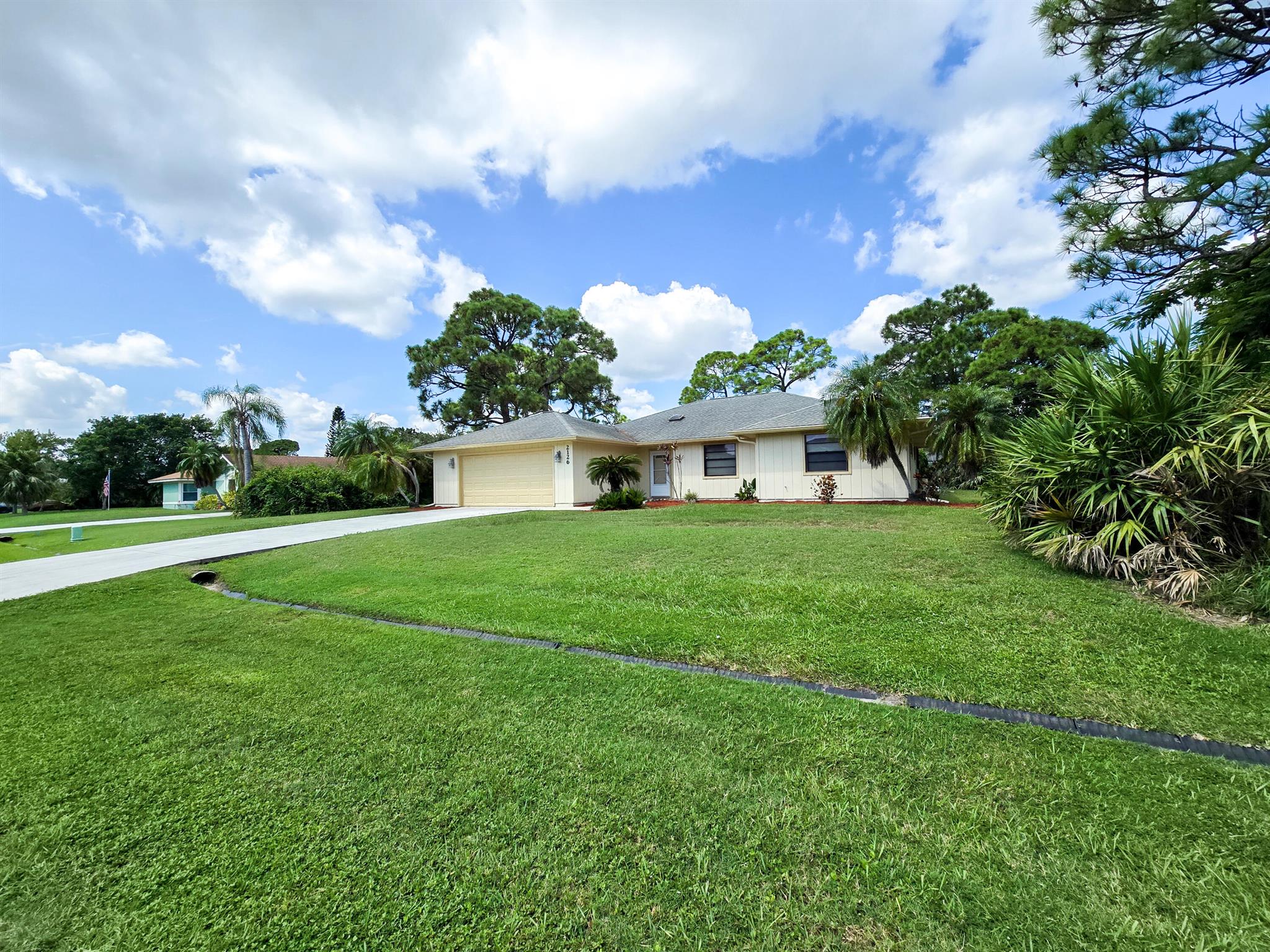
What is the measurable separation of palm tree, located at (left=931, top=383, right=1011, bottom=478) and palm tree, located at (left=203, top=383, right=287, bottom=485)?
27.8m

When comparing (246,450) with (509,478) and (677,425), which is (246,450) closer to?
(509,478)

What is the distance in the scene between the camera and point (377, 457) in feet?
64.2

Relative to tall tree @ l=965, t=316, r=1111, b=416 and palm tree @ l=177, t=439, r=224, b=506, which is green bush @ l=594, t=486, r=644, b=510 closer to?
tall tree @ l=965, t=316, r=1111, b=416

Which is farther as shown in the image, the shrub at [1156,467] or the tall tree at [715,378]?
the tall tree at [715,378]

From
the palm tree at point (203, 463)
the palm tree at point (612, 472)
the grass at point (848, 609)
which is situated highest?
the palm tree at point (203, 463)

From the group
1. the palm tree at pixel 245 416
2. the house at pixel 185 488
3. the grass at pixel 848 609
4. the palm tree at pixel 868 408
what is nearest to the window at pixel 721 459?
the palm tree at pixel 868 408

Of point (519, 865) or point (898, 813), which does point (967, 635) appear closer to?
point (898, 813)

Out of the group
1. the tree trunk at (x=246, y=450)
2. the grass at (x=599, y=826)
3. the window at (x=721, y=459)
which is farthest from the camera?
the tree trunk at (x=246, y=450)

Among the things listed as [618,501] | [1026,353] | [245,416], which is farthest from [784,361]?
[245,416]

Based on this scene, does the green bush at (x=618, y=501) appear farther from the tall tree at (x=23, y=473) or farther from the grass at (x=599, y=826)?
the tall tree at (x=23, y=473)

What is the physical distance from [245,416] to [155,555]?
1756 cm

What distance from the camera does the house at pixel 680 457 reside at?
48.2 ft

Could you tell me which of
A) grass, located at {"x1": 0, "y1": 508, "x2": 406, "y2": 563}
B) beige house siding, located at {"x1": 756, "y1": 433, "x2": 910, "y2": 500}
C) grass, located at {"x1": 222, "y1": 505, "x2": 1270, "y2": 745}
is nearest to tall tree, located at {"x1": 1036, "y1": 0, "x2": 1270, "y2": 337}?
grass, located at {"x1": 222, "y1": 505, "x2": 1270, "y2": 745}

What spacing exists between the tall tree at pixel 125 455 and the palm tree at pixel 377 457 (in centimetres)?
2178
